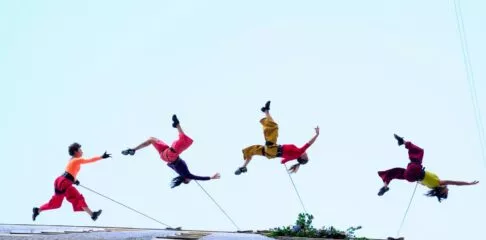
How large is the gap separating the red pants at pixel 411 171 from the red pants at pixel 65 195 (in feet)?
26.4

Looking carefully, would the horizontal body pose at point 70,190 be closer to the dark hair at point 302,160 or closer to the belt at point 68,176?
the belt at point 68,176

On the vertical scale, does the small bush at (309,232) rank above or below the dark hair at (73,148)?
below

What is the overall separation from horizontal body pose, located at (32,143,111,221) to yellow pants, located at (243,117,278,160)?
3942mm

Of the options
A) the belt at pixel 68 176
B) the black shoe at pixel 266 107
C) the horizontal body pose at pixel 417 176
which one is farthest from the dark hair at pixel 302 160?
the belt at pixel 68 176

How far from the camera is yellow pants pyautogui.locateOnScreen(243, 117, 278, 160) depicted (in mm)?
15891

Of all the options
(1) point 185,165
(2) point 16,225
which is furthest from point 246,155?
(2) point 16,225

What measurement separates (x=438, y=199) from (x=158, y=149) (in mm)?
7852

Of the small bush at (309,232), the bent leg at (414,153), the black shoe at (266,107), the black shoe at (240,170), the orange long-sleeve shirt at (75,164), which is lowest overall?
the small bush at (309,232)

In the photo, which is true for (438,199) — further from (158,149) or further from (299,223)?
(158,149)

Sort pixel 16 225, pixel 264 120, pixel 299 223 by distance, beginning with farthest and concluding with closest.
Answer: pixel 16 225 < pixel 264 120 < pixel 299 223

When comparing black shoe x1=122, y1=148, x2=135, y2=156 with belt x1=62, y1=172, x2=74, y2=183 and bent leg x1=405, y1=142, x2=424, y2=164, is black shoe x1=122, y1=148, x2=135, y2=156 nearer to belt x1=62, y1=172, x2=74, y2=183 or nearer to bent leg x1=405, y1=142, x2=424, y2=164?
belt x1=62, y1=172, x2=74, y2=183

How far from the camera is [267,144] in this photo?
→ 52.5 feet

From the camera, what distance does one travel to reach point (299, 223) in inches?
589

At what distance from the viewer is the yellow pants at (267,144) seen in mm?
15891
